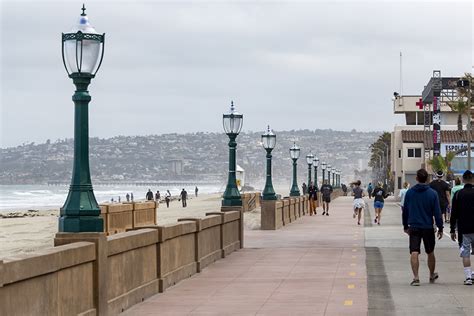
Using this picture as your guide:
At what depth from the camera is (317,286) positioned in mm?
16484

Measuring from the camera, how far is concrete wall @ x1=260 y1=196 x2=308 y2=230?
116 feet

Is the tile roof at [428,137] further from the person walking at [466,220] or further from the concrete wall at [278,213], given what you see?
the person walking at [466,220]

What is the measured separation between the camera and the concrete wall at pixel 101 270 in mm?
9609

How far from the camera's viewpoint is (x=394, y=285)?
54.2 feet

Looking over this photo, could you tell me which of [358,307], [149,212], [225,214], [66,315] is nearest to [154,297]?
[358,307]

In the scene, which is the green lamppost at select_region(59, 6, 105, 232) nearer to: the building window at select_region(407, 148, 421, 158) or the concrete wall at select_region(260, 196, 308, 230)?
the concrete wall at select_region(260, 196, 308, 230)

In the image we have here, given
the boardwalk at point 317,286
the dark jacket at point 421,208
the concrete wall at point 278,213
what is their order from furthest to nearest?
the concrete wall at point 278,213, the dark jacket at point 421,208, the boardwalk at point 317,286

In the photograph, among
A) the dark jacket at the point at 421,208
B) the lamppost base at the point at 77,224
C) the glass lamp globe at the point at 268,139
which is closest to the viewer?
the lamppost base at the point at 77,224

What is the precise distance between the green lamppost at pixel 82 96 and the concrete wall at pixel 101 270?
1.66ft

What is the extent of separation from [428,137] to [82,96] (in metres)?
103

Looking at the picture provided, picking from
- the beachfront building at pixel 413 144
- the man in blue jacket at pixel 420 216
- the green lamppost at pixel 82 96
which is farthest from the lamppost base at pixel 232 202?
the beachfront building at pixel 413 144

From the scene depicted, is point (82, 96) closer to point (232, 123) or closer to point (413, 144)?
point (232, 123)

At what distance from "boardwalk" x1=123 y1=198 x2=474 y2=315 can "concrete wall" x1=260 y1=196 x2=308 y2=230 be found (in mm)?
8592

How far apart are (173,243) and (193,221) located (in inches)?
73.9
